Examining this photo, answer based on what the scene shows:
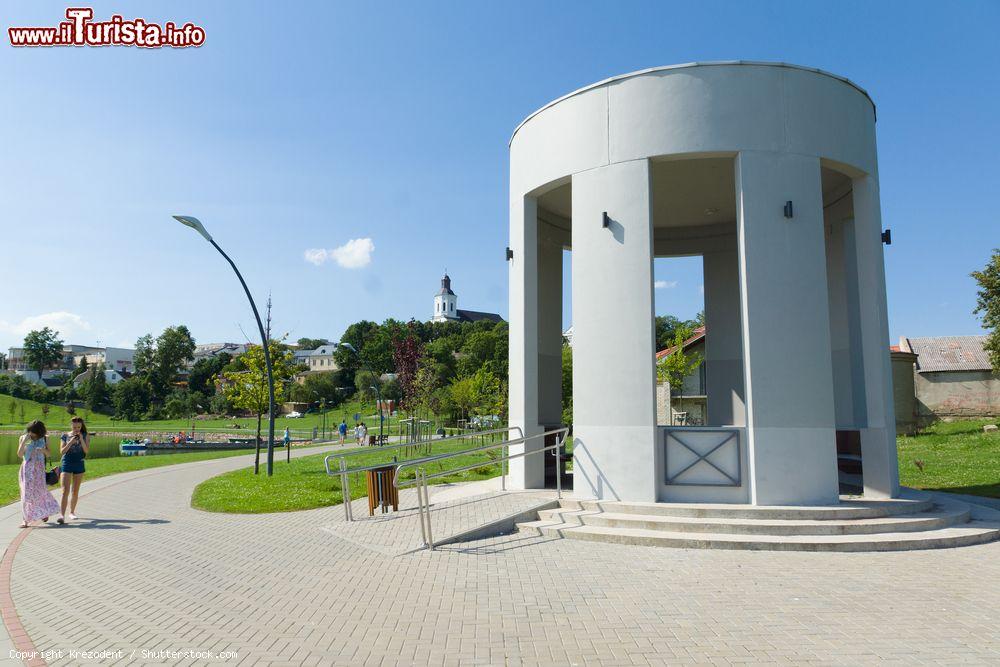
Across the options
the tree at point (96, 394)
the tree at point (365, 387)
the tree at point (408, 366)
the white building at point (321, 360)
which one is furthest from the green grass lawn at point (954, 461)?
the white building at point (321, 360)

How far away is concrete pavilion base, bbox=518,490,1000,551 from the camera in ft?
25.9

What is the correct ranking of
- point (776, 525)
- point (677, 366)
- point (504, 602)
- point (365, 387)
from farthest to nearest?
point (365, 387) < point (677, 366) < point (776, 525) < point (504, 602)

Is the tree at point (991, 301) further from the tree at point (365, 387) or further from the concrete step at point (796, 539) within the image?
the tree at point (365, 387)

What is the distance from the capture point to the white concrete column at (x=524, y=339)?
1134 cm

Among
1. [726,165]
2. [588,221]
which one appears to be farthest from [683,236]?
[588,221]

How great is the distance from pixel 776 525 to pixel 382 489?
6028 mm

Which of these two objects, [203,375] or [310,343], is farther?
[310,343]

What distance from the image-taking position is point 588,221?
10367 mm

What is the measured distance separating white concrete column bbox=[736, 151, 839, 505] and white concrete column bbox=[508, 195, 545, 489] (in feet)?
12.0

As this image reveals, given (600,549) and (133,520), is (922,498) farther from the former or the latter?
(133,520)

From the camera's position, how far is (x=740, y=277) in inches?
406

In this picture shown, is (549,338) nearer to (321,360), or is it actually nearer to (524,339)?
(524,339)

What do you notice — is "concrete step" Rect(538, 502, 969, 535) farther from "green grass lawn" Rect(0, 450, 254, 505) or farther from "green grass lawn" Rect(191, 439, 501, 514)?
"green grass lawn" Rect(0, 450, 254, 505)

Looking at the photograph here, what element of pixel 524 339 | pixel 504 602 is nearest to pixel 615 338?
pixel 524 339
